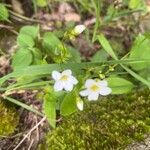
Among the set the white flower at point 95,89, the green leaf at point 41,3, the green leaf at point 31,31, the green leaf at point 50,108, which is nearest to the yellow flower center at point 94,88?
the white flower at point 95,89

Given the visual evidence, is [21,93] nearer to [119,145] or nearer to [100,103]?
[100,103]

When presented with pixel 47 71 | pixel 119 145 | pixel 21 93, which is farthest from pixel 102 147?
pixel 21 93

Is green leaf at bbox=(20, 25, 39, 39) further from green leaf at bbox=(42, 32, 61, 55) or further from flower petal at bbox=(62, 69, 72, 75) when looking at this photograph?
flower petal at bbox=(62, 69, 72, 75)

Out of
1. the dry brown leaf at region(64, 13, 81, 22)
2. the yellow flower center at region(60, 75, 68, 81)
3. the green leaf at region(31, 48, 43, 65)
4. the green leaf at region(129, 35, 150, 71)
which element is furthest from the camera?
the dry brown leaf at region(64, 13, 81, 22)

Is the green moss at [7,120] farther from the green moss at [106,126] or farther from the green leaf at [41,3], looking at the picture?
the green leaf at [41,3]

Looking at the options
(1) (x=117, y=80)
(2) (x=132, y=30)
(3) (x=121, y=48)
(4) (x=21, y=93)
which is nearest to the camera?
(1) (x=117, y=80)

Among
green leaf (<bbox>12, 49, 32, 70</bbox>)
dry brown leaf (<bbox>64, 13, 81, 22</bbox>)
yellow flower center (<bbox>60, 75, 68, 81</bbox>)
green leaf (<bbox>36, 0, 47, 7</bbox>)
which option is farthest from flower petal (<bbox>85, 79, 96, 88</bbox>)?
dry brown leaf (<bbox>64, 13, 81, 22</bbox>)
